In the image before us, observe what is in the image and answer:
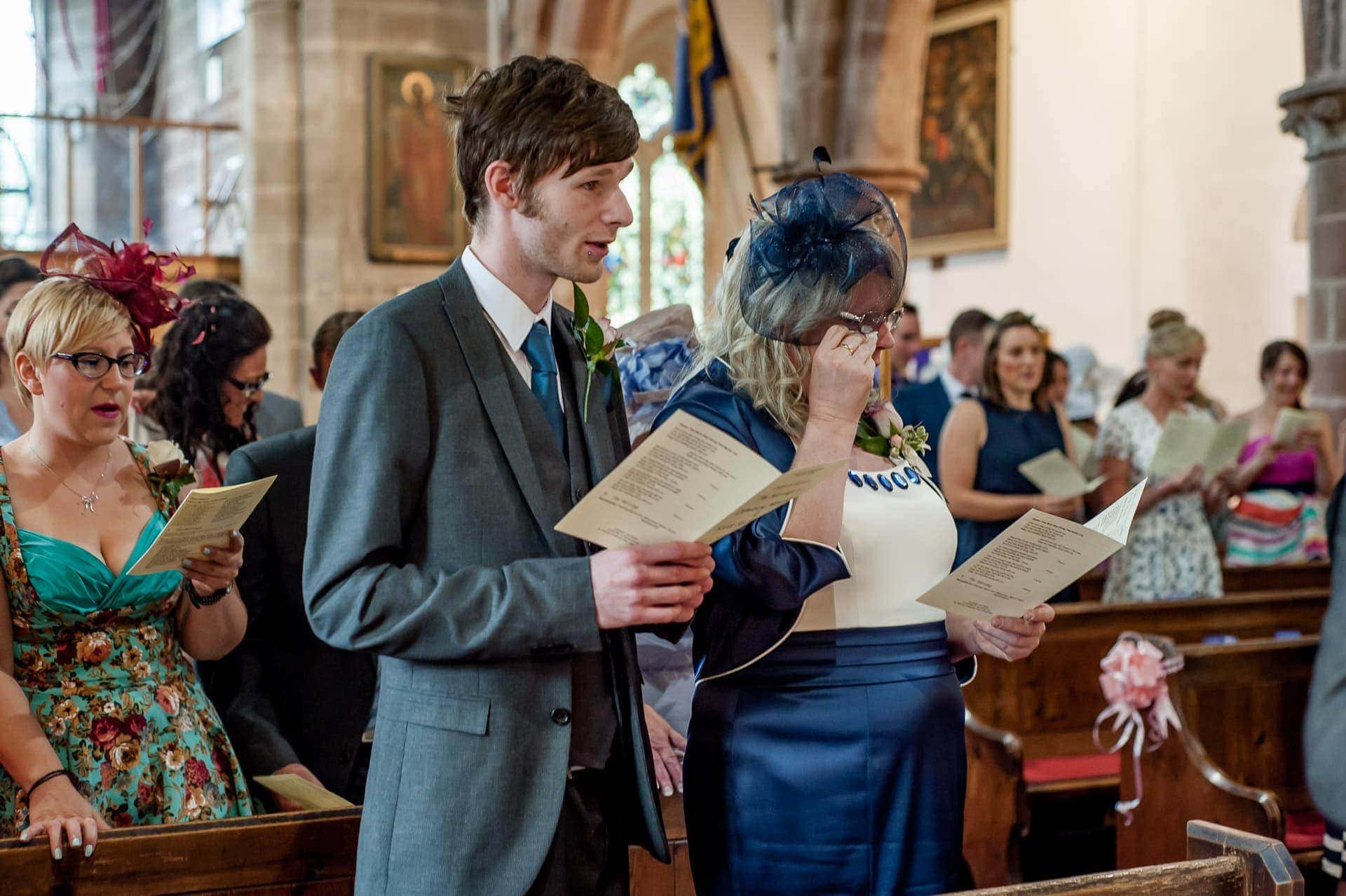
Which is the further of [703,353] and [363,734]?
[363,734]

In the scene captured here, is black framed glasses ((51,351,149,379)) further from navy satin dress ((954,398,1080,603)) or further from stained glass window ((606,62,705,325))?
stained glass window ((606,62,705,325))

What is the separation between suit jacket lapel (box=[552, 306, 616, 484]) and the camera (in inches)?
69.6

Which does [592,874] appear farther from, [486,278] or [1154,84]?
[1154,84]

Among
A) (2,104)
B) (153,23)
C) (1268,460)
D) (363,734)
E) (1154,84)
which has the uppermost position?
(153,23)

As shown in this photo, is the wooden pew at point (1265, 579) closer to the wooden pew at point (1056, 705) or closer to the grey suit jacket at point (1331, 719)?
the wooden pew at point (1056, 705)

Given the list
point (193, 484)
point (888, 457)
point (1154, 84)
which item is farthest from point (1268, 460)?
point (1154, 84)

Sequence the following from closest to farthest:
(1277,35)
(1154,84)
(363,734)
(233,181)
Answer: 1. (363,734)
2. (1277,35)
3. (1154,84)
4. (233,181)

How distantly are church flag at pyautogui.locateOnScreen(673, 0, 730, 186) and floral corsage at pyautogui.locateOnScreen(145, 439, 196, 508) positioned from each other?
8.09 meters

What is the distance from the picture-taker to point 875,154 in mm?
7160

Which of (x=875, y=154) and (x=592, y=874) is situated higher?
(x=875, y=154)

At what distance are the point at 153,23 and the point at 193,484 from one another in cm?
1408

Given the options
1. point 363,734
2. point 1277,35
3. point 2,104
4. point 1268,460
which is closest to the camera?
point 363,734

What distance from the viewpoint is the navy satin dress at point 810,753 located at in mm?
1923

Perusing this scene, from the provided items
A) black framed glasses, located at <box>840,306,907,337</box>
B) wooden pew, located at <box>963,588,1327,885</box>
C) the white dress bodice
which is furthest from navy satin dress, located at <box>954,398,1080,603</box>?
black framed glasses, located at <box>840,306,907,337</box>
